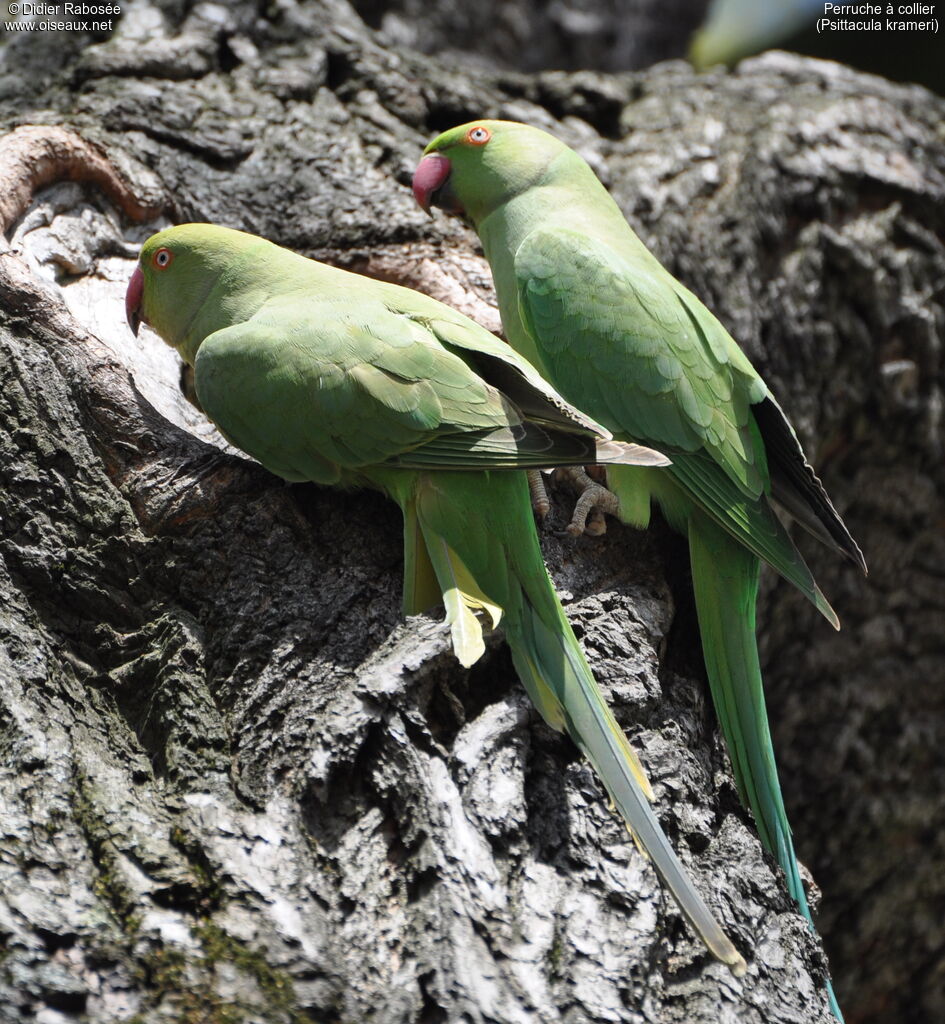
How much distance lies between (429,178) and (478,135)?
0.28 m

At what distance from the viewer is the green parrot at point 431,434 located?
2475 mm

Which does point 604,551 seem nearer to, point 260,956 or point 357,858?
point 357,858

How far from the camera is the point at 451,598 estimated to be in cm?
239

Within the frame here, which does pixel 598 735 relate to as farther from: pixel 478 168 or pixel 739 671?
pixel 478 168

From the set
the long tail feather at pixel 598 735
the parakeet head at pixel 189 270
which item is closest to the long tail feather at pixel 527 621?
the long tail feather at pixel 598 735

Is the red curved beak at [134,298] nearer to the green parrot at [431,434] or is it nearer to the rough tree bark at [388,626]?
the rough tree bark at [388,626]

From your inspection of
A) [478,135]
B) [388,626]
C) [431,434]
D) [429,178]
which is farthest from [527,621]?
[478,135]

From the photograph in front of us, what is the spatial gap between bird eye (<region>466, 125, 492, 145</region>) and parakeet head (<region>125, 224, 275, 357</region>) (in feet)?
3.23

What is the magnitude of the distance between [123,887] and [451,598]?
36.3 inches

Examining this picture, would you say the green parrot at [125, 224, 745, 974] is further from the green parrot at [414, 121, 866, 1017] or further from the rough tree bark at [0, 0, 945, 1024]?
the green parrot at [414, 121, 866, 1017]

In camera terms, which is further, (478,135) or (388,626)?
(478,135)

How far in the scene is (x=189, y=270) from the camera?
3.25 meters

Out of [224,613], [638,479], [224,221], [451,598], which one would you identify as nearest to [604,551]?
[638,479]

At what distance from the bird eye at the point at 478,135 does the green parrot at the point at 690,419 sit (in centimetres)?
54
